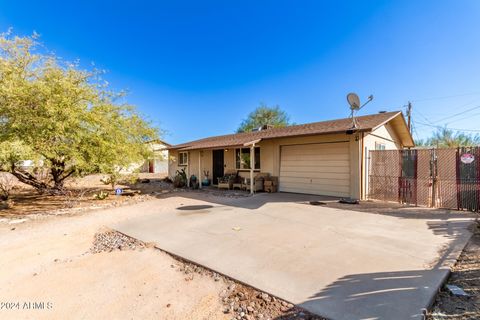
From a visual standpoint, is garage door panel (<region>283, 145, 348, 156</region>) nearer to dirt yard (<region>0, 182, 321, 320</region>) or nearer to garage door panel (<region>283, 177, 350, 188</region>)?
garage door panel (<region>283, 177, 350, 188</region>)

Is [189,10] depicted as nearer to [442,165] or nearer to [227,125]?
[442,165]

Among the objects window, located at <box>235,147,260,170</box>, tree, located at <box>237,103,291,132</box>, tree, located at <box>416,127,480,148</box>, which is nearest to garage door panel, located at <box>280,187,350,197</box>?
window, located at <box>235,147,260,170</box>

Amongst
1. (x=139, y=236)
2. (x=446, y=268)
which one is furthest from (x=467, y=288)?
(x=139, y=236)

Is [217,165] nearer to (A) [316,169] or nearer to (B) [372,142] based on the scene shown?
(A) [316,169]

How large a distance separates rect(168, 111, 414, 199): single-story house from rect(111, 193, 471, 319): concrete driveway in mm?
2373

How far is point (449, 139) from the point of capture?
2378cm

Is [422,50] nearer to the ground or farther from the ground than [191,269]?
farther from the ground

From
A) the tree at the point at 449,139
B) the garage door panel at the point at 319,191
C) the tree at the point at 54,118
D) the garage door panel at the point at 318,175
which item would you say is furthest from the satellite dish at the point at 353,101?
the tree at the point at 449,139

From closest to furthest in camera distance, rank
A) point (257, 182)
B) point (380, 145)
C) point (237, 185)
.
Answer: point (380, 145), point (257, 182), point (237, 185)

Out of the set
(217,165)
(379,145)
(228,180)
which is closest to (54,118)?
(228,180)

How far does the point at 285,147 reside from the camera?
1080 cm

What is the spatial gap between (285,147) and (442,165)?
5.67 meters

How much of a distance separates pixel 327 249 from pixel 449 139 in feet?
95.2

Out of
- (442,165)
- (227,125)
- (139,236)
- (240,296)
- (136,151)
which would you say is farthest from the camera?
(227,125)
